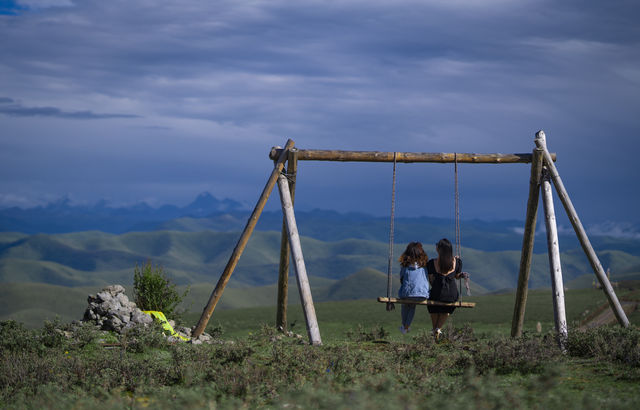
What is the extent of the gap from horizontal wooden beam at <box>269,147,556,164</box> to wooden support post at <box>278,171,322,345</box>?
0.62 metres

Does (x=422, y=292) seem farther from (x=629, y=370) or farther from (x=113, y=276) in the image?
(x=113, y=276)

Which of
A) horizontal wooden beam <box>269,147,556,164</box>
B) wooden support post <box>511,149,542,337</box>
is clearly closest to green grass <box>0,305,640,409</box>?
wooden support post <box>511,149,542,337</box>

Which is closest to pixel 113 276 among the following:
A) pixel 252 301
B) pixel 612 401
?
pixel 252 301

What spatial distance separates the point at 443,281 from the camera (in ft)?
36.4

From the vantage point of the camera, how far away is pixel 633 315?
19.8 meters

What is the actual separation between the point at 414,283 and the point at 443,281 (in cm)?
51

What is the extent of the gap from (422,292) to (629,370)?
12.0 ft

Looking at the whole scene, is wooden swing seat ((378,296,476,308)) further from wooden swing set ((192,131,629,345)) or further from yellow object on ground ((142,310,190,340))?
yellow object on ground ((142,310,190,340))

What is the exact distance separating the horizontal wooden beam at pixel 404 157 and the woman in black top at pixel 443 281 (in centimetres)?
175

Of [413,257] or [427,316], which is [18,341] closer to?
[413,257]

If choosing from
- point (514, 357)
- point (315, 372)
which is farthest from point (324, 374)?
point (514, 357)

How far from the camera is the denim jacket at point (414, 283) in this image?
11.0m

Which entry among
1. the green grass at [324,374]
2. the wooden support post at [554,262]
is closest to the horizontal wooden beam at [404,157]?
the wooden support post at [554,262]

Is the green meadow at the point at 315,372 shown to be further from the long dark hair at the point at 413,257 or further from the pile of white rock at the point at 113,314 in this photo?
the long dark hair at the point at 413,257
